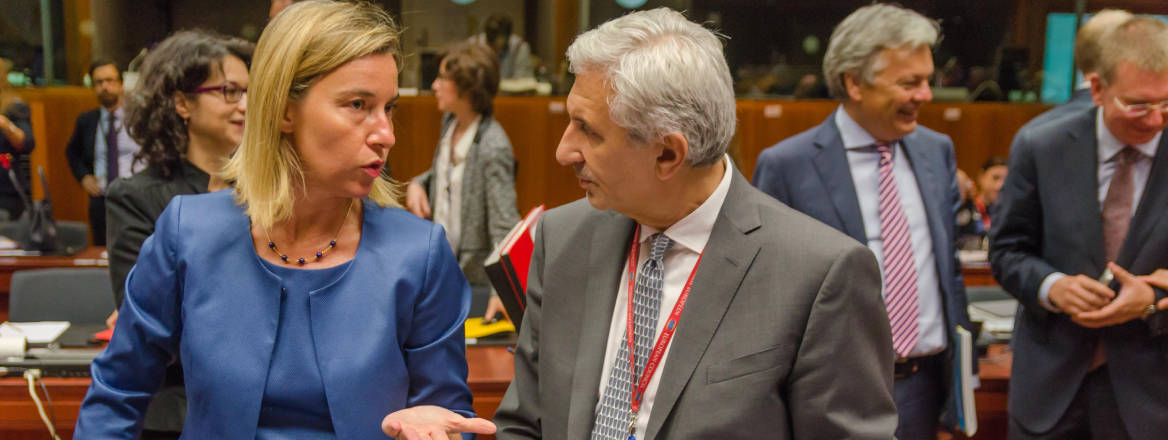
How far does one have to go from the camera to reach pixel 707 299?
1.45 metres

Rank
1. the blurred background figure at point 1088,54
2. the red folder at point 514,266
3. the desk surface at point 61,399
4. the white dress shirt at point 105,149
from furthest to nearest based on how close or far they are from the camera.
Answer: the white dress shirt at point 105,149
the desk surface at point 61,399
the blurred background figure at point 1088,54
the red folder at point 514,266

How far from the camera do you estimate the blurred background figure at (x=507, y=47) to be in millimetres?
7871

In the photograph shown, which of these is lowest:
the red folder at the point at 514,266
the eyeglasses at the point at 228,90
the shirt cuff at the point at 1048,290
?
the shirt cuff at the point at 1048,290

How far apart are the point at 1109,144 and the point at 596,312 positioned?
5.61ft

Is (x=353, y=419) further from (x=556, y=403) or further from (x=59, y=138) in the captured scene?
(x=59, y=138)

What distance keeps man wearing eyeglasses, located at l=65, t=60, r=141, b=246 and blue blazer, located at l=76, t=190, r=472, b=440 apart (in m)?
4.83

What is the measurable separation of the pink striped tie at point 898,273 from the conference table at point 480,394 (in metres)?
0.64

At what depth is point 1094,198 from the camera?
2.47 metres

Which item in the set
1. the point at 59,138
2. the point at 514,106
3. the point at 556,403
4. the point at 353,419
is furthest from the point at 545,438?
the point at 59,138

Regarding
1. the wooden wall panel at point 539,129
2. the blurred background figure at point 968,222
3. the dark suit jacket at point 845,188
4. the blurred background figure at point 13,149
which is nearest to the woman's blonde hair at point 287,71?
the dark suit jacket at point 845,188

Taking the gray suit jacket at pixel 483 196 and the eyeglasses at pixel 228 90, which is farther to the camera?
the gray suit jacket at pixel 483 196

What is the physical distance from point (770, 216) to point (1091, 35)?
Answer: 1817mm

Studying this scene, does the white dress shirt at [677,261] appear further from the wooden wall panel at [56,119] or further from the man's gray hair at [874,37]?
the wooden wall panel at [56,119]

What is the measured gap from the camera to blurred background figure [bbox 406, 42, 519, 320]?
446cm
